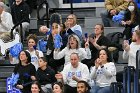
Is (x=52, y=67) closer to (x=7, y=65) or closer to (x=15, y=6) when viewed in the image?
(x=7, y=65)

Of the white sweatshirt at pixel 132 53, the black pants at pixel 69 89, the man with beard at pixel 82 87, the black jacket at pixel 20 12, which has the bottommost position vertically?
the black pants at pixel 69 89

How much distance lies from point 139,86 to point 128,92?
0.84 ft

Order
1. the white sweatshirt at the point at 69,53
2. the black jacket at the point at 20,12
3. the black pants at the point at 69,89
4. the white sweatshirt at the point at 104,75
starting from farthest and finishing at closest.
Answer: the black jacket at the point at 20,12
the white sweatshirt at the point at 69,53
the black pants at the point at 69,89
the white sweatshirt at the point at 104,75

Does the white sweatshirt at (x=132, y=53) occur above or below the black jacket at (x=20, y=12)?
below

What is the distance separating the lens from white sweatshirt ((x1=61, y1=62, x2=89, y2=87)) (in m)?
9.45

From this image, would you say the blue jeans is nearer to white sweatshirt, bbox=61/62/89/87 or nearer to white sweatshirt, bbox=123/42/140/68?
white sweatshirt, bbox=61/62/89/87

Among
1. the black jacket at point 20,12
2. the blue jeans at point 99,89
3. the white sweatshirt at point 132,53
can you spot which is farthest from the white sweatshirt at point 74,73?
the black jacket at point 20,12

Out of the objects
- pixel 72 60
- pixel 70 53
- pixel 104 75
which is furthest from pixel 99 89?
pixel 70 53

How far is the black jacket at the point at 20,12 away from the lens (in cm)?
1188

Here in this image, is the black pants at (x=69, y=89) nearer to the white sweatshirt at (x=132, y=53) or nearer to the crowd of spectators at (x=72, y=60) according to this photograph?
the crowd of spectators at (x=72, y=60)

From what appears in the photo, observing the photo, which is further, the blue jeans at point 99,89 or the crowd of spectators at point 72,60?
the crowd of spectators at point 72,60

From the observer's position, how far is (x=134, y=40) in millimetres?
9328

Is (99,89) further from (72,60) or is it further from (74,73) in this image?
A: (72,60)

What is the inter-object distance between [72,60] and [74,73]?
249 millimetres
